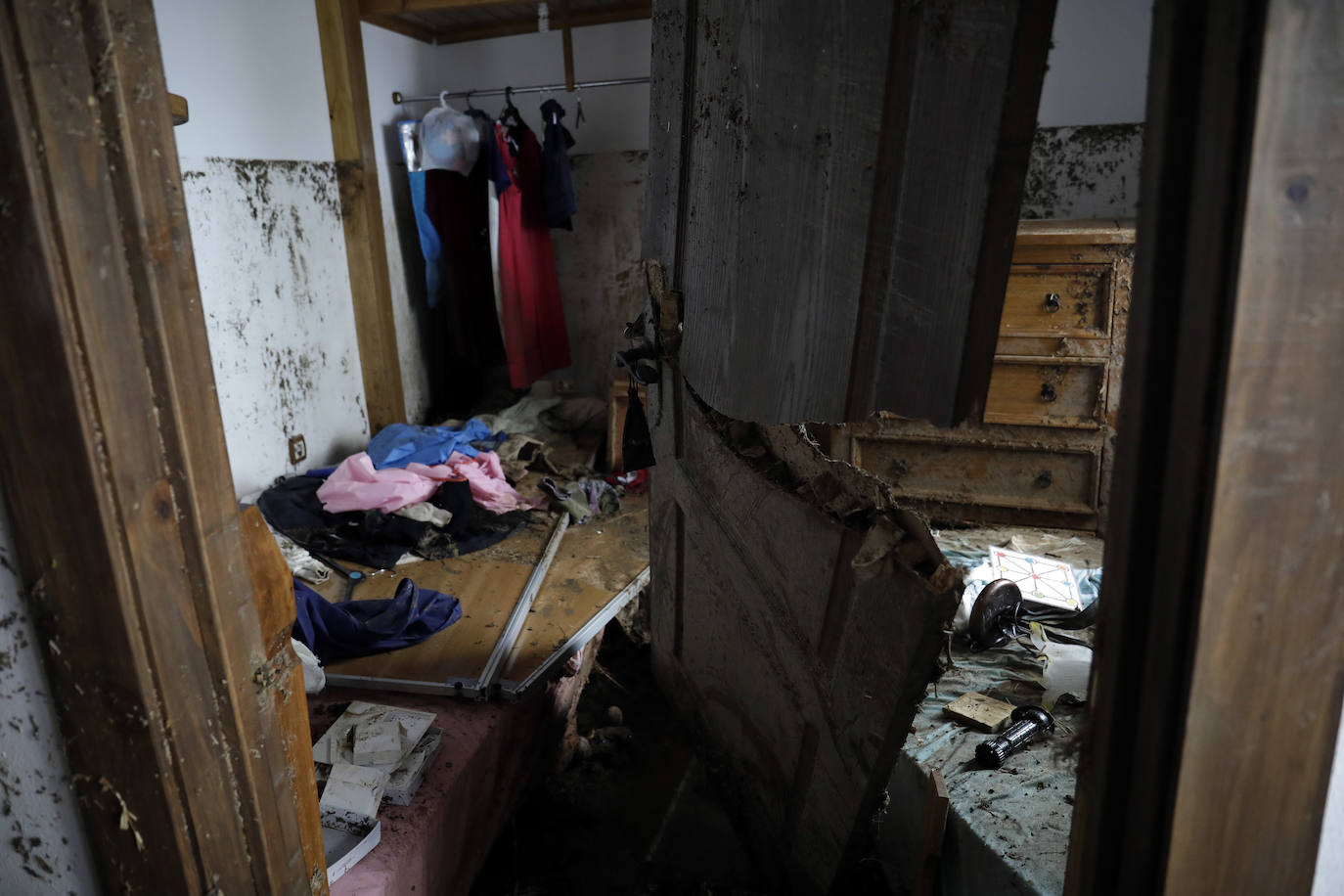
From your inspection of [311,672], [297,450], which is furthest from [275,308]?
[311,672]

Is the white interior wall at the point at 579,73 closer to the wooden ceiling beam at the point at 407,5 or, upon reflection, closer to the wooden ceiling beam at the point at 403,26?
the wooden ceiling beam at the point at 403,26

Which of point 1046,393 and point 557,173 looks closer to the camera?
point 1046,393

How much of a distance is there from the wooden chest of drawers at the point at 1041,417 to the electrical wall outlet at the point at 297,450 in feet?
7.71

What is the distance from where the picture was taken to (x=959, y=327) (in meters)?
0.79

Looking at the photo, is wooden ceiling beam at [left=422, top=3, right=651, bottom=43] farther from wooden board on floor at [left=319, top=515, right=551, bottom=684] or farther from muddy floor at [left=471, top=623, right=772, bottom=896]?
muddy floor at [left=471, top=623, right=772, bottom=896]

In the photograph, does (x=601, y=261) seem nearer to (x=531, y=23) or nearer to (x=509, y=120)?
(x=509, y=120)

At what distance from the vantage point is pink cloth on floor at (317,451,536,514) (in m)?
3.23

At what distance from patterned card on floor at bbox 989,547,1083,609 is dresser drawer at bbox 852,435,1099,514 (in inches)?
40.2

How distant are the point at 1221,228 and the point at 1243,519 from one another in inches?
8.1

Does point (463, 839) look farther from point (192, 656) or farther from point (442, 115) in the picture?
point (442, 115)

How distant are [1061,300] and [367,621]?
2.74 metres

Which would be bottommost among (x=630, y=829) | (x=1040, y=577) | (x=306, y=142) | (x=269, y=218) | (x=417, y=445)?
(x=630, y=829)

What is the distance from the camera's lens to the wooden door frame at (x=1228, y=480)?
0.53 m

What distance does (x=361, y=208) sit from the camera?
3828 millimetres
